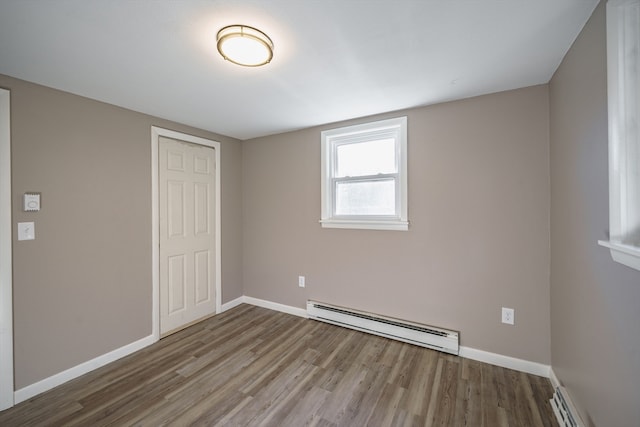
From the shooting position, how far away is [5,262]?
176 cm

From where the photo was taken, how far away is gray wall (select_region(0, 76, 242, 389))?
1.85 m

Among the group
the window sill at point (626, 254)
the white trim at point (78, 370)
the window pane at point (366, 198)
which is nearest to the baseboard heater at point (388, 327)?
the window pane at point (366, 198)

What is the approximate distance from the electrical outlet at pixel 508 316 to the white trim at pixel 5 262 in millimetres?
3751

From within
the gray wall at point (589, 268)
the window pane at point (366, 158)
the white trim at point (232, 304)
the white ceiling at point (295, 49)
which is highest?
the white ceiling at point (295, 49)

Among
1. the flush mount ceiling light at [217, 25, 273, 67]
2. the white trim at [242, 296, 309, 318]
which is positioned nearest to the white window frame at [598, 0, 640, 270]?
the flush mount ceiling light at [217, 25, 273, 67]

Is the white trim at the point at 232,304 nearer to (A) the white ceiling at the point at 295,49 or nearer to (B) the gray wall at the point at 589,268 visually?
(A) the white ceiling at the point at 295,49

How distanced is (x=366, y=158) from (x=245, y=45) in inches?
A: 68.4

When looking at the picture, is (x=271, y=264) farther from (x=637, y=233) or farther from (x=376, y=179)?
(x=637, y=233)

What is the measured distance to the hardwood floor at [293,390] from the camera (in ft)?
5.37

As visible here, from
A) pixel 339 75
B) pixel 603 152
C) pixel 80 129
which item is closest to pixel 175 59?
pixel 339 75

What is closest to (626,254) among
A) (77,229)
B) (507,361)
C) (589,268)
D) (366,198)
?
(589,268)

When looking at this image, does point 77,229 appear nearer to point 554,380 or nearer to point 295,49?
point 295,49

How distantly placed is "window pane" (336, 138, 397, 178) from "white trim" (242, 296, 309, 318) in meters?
1.77

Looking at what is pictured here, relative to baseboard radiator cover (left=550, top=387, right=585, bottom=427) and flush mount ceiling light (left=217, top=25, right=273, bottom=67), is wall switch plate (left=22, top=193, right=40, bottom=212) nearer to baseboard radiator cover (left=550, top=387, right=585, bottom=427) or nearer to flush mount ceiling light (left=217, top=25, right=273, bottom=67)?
flush mount ceiling light (left=217, top=25, right=273, bottom=67)
